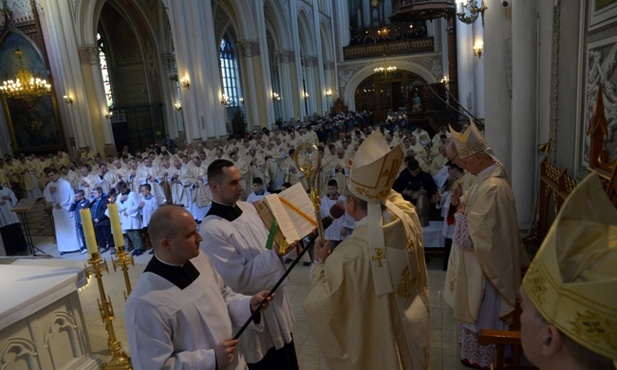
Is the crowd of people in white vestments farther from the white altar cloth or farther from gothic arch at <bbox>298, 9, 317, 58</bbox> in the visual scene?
gothic arch at <bbox>298, 9, 317, 58</bbox>

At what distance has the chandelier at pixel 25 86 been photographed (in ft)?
53.3

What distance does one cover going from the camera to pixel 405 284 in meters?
2.58

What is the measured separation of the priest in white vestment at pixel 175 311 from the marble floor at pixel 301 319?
5.32 ft

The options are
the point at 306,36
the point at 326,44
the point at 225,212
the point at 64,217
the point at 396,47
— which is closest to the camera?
the point at 225,212

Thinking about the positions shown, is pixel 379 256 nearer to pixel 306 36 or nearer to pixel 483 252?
pixel 483 252

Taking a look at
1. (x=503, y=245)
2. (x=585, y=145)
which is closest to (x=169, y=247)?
(x=503, y=245)

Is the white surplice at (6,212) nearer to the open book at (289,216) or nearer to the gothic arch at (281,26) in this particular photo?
the open book at (289,216)

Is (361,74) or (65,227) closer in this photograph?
(65,227)

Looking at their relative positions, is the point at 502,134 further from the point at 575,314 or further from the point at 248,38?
the point at 248,38

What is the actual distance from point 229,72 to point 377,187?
96.1ft

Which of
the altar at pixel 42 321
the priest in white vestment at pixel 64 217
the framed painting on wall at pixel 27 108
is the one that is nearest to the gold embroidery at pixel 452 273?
the altar at pixel 42 321

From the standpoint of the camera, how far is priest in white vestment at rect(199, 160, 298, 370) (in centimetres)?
298

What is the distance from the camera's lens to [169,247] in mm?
2168

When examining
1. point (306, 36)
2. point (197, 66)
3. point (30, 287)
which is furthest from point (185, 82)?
point (306, 36)
